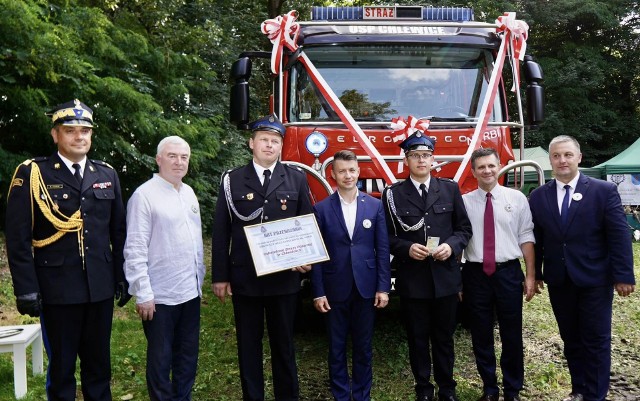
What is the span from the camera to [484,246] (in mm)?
4258

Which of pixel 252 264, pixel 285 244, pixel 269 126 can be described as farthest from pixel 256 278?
pixel 269 126

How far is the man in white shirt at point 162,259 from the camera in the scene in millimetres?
3650

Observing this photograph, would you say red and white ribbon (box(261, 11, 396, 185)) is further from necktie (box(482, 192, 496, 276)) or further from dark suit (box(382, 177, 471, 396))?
necktie (box(482, 192, 496, 276))

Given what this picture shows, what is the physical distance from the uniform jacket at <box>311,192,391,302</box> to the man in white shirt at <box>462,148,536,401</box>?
0.71 meters

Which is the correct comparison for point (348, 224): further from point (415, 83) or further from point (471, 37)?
point (471, 37)

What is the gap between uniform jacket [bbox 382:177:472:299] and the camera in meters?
4.14

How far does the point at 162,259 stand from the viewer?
3.73m

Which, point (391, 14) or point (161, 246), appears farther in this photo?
point (391, 14)

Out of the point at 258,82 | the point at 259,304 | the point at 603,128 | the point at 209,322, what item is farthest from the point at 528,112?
the point at 603,128

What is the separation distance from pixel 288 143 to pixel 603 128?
23536 mm

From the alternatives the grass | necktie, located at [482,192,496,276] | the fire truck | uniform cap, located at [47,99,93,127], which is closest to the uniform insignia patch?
uniform cap, located at [47,99,93,127]

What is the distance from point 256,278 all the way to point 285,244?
0.96 ft

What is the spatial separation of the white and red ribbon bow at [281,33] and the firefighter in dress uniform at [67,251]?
8.02 feet

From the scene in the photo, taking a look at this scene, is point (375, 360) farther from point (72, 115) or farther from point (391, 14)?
point (391, 14)
